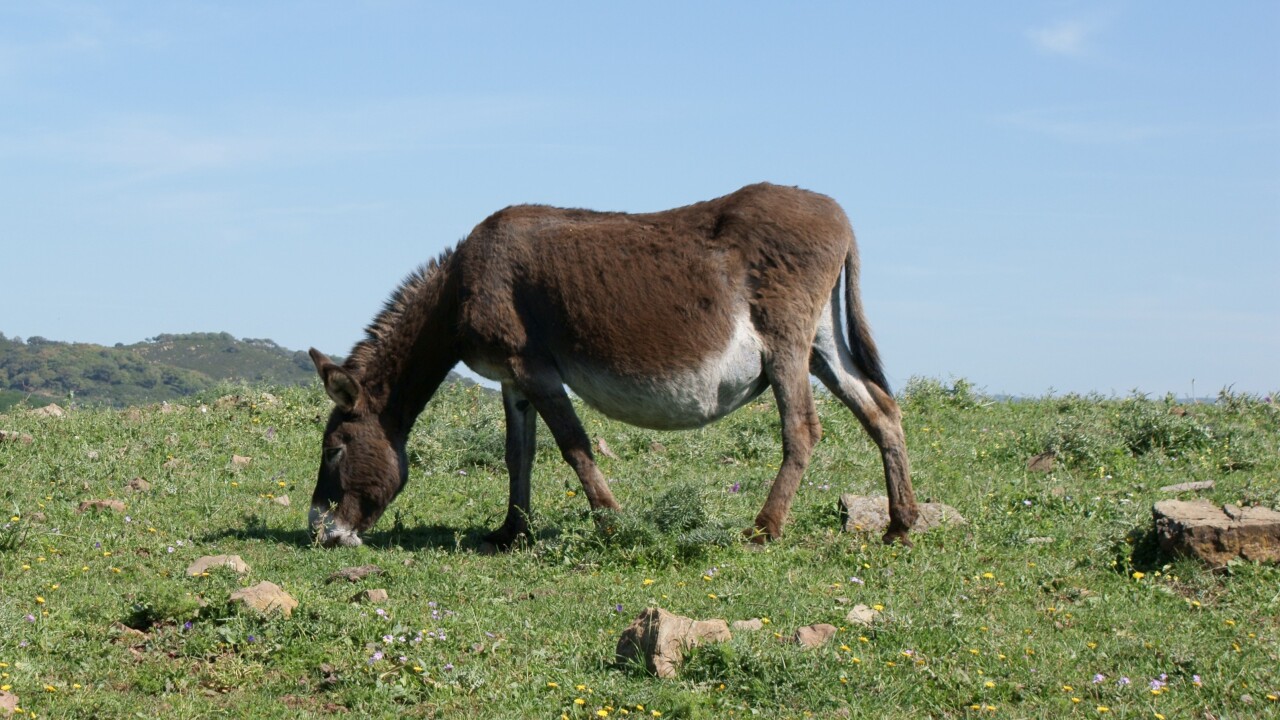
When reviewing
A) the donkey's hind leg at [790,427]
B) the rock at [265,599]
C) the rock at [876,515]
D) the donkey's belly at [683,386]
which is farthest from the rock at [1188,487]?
the rock at [265,599]

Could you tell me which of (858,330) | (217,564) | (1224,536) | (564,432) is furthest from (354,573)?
→ (1224,536)

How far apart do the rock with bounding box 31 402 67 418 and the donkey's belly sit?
278 inches

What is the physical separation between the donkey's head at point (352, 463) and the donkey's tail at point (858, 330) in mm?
3423

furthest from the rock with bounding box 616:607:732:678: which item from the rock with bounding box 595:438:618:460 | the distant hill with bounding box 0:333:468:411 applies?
the distant hill with bounding box 0:333:468:411

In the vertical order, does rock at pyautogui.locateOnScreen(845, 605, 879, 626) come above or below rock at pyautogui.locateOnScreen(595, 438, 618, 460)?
below

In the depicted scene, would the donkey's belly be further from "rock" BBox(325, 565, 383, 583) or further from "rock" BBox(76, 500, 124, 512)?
"rock" BBox(76, 500, 124, 512)

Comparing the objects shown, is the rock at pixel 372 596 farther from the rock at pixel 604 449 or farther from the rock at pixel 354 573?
the rock at pixel 604 449

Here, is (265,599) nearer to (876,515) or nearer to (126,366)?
(876,515)

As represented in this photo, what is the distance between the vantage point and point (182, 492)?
9.69 metres

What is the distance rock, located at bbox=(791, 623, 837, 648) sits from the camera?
580 centimetres

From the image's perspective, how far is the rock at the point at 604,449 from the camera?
1126 centimetres

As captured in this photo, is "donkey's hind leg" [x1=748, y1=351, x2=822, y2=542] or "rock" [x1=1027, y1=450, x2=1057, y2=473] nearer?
"donkey's hind leg" [x1=748, y1=351, x2=822, y2=542]

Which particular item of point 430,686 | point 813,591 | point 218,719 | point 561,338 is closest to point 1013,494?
point 813,591

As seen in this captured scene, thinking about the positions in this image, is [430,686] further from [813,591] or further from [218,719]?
[813,591]
